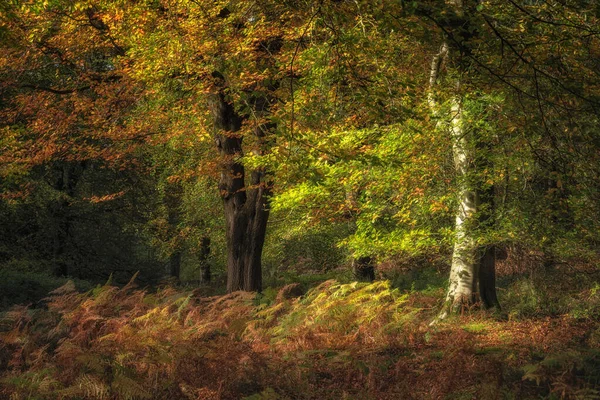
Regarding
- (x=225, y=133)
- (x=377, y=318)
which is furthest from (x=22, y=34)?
(x=377, y=318)

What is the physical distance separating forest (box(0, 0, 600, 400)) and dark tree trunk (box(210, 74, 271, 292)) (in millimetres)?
57

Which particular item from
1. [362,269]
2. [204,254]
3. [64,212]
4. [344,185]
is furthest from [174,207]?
[344,185]

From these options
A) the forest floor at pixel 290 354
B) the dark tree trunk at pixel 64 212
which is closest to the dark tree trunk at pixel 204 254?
the dark tree trunk at pixel 64 212

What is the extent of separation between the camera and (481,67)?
318 inches

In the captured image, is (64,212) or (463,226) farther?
(64,212)

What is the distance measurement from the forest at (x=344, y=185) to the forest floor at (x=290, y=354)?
40 mm

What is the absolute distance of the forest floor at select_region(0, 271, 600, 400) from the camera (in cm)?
A: 672

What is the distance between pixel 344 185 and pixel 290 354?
6464 millimetres

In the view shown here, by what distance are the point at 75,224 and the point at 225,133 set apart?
490 inches

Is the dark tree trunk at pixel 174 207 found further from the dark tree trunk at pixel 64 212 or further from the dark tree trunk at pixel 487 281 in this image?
the dark tree trunk at pixel 487 281

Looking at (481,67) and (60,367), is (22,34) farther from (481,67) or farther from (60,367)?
(481,67)

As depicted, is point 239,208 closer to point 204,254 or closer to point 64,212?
point 64,212

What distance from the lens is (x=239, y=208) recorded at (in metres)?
16.7

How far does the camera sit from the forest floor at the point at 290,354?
6.72 metres
